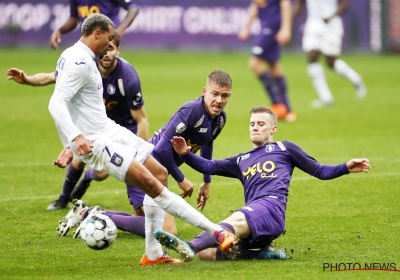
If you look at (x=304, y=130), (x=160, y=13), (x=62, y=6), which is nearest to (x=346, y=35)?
(x=160, y=13)

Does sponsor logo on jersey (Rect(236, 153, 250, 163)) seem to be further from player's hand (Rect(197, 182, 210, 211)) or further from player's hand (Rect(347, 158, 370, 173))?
player's hand (Rect(347, 158, 370, 173))

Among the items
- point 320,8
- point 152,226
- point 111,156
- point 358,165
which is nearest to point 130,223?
point 152,226

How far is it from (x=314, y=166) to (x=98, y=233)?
2.07 metres

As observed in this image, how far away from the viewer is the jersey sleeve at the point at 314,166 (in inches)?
261

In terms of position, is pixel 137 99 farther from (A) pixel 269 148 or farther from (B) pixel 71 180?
(A) pixel 269 148

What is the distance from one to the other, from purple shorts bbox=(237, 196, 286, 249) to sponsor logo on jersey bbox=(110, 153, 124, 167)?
3.86 ft

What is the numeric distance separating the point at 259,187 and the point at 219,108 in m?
0.89

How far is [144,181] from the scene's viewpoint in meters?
6.14

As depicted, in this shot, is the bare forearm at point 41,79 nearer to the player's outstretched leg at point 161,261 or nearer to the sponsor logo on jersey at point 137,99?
the sponsor logo on jersey at point 137,99

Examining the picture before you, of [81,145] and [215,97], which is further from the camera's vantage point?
[215,97]

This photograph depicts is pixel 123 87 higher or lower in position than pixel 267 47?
lower

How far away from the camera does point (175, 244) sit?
20.1ft

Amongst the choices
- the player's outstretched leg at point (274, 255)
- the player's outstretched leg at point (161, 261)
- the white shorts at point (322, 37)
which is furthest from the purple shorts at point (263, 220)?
the white shorts at point (322, 37)

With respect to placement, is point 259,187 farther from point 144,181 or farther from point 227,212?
point 227,212
